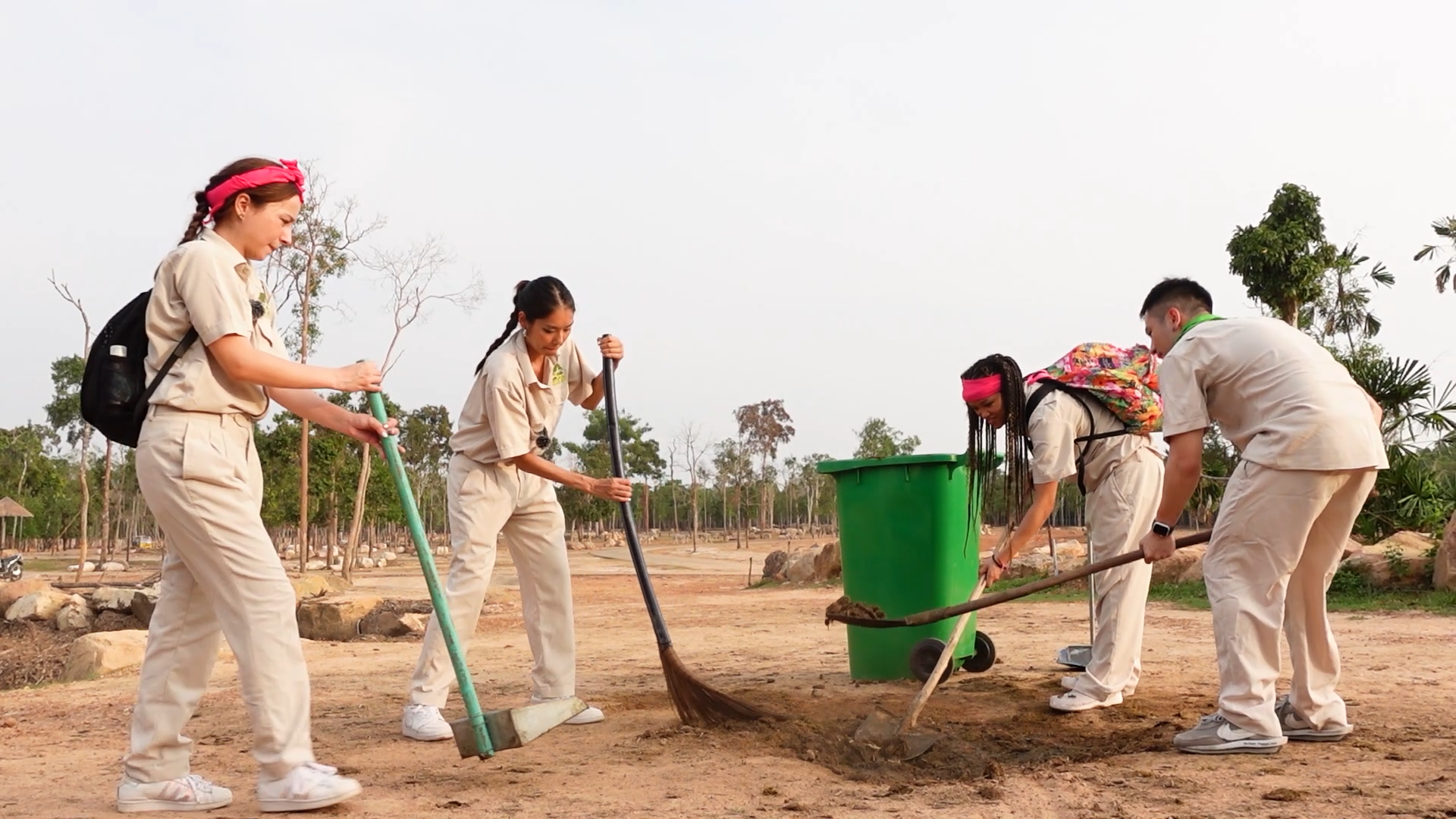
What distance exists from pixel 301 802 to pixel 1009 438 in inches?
121

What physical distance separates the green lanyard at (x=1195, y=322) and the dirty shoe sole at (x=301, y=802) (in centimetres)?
285

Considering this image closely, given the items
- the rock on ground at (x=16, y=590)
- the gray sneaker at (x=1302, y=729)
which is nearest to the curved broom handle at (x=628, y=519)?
the gray sneaker at (x=1302, y=729)

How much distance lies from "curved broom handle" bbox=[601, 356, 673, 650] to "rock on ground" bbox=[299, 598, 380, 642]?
20.8 feet

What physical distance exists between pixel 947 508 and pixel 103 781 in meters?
3.40

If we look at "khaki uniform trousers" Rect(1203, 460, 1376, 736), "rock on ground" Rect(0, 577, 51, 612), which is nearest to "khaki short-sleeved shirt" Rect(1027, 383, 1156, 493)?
"khaki uniform trousers" Rect(1203, 460, 1376, 736)

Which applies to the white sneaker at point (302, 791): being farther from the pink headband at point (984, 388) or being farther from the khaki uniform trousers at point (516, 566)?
the pink headband at point (984, 388)

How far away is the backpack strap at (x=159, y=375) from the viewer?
111 inches

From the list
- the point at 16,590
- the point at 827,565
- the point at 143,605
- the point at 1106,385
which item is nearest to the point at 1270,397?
the point at 1106,385

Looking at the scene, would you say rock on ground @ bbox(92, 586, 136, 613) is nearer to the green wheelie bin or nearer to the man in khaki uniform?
the green wheelie bin

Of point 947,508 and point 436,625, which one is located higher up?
point 947,508

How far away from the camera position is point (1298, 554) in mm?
3449

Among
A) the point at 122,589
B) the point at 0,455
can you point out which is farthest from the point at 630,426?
the point at 122,589

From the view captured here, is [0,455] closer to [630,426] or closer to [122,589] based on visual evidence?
[630,426]

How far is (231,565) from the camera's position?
9.18 ft
